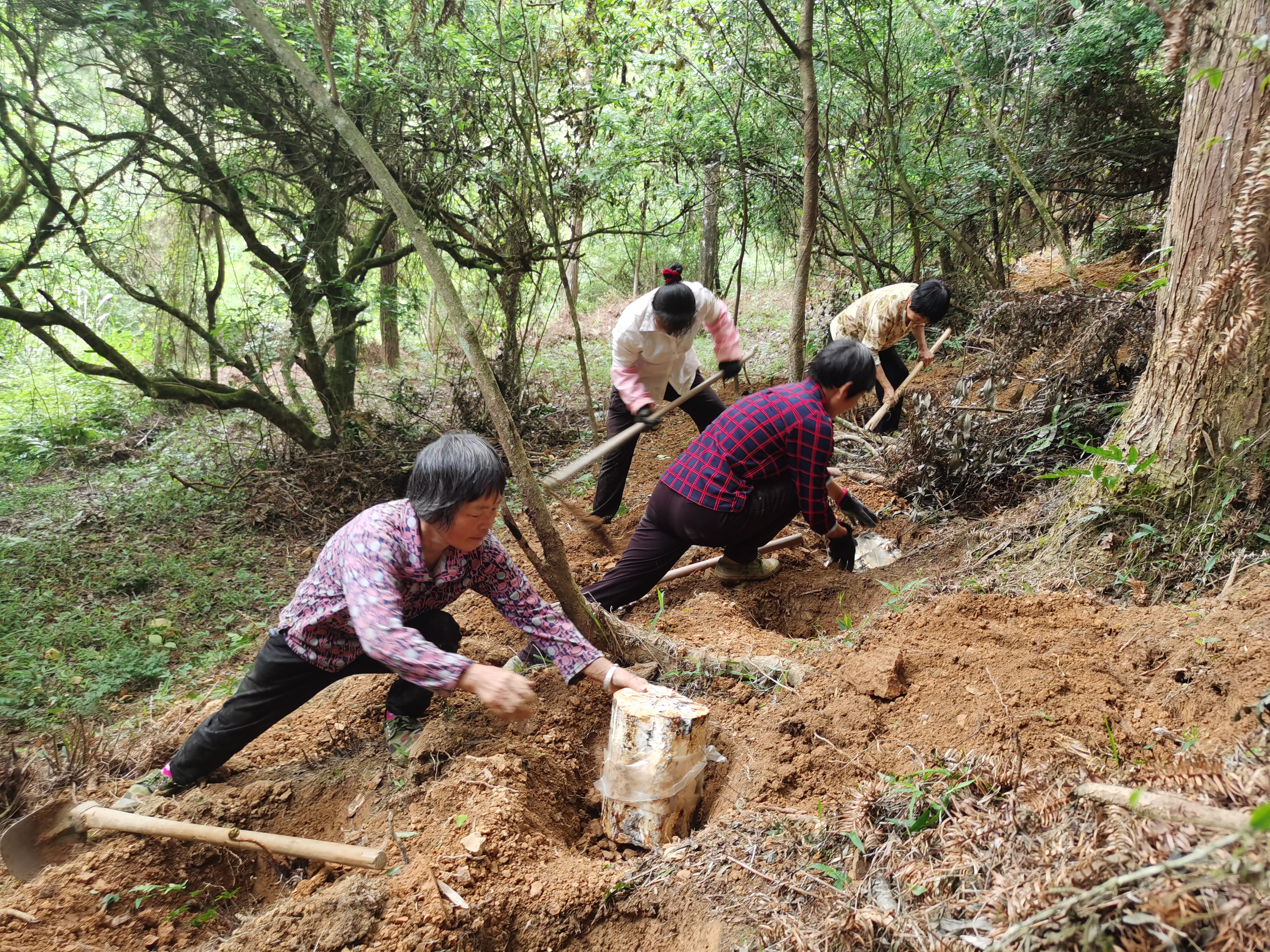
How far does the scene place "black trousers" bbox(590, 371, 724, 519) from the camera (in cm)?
434

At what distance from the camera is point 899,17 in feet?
21.7

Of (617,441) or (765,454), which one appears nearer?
(765,454)

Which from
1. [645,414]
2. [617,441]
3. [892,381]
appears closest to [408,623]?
[617,441]

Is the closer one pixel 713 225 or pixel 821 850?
pixel 821 850

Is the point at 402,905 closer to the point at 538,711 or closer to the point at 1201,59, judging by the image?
the point at 538,711

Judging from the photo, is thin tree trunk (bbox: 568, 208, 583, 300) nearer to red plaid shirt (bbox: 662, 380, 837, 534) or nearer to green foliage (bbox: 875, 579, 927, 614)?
red plaid shirt (bbox: 662, 380, 837, 534)

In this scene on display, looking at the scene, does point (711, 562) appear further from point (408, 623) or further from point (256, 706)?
point (256, 706)

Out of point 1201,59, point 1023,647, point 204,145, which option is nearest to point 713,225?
point 204,145

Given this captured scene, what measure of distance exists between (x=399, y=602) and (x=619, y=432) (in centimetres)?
254

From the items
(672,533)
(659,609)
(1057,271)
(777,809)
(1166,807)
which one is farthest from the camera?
(1057,271)

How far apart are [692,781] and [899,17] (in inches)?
292

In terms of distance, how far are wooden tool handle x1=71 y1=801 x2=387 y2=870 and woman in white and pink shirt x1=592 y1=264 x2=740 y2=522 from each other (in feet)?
8.19

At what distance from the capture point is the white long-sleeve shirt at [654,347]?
4.07 m

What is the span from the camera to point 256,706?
230 centimetres
